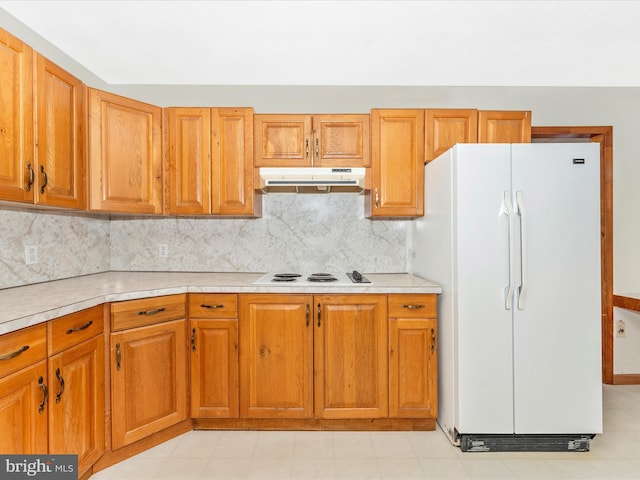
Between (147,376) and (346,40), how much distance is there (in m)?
2.37

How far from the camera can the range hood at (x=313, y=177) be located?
2.44 metres

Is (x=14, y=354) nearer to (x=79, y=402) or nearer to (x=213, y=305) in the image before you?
(x=79, y=402)

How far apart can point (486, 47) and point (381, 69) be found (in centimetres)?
72

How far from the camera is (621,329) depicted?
9.77ft

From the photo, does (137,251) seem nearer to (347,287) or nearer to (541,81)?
(347,287)

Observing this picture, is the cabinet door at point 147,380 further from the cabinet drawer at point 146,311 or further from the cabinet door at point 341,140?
the cabinet door at point 341,140

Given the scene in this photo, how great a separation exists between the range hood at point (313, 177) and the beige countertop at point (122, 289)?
2.30 ft

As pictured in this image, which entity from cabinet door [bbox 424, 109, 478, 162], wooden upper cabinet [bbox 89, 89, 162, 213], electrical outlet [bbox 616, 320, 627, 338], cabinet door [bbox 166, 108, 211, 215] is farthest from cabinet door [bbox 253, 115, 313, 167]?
electrical outlet [bbox 616, 320, 627, 338]

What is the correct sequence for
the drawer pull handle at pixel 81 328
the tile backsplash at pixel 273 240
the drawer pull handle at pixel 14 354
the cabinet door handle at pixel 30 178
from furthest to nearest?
the tile backsplash at pixel 273 240
the cabinet door handle at pixel 30 178
the drawer pull handle at pixel 81 328
the drawer pull handle at pixel 14 354

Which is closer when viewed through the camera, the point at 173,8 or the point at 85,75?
the point at 173,8

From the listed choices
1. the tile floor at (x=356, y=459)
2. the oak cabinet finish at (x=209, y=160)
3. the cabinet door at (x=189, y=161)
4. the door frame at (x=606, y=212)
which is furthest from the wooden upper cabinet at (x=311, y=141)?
the tile floor at (x=356, y=459)

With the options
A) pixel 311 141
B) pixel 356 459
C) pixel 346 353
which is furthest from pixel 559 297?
pixel 311 141

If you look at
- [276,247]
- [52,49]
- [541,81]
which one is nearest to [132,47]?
[52,49]

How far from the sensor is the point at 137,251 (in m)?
2.94
